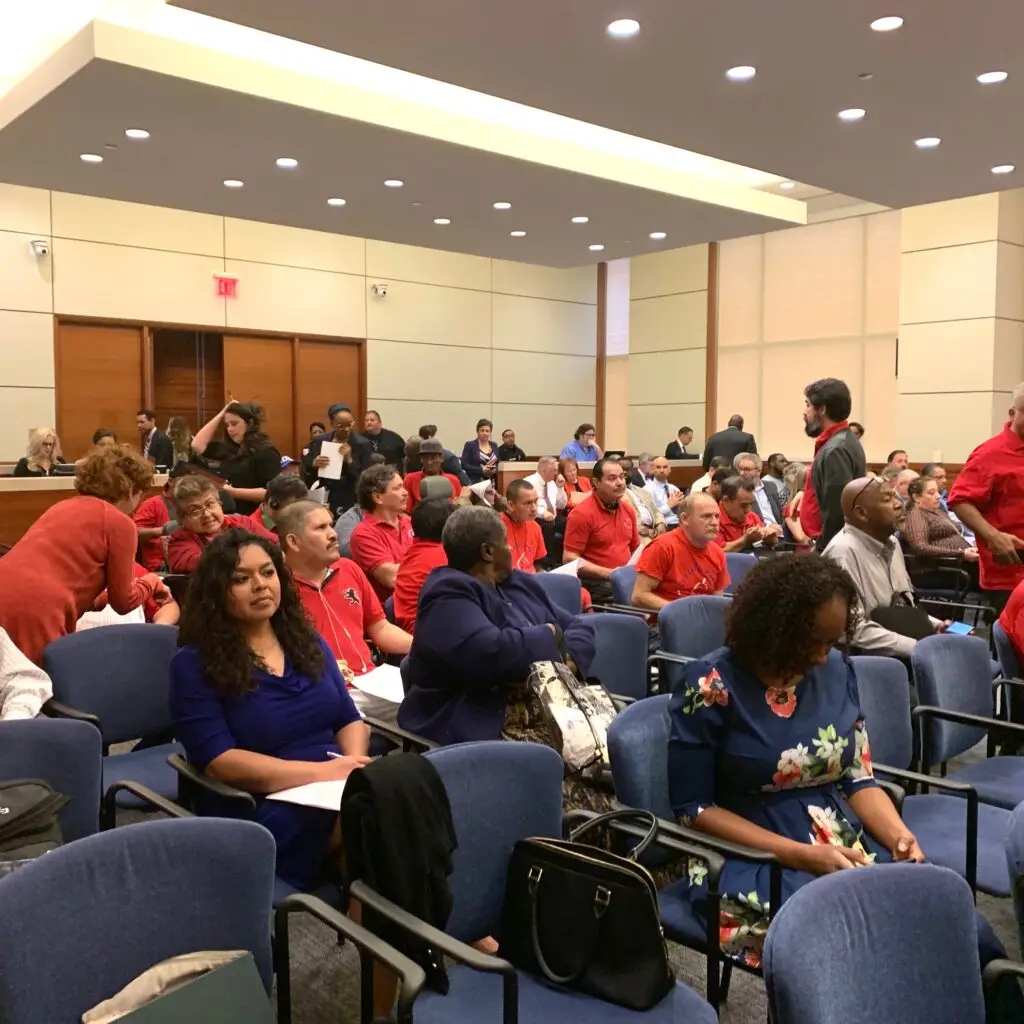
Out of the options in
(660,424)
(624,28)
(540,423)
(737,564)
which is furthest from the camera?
(660,424)

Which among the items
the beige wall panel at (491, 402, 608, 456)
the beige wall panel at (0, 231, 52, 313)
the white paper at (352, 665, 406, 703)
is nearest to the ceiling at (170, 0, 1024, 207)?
the white paper at (352, 665, 406, 703)

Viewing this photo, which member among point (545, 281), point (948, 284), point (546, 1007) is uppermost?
point (545, 281)

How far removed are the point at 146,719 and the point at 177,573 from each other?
120 cm

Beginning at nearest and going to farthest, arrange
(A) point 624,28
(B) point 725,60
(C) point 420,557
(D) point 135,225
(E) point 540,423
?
(C) point 420,557
(A) point 624,28
(B) point 725,60
(D) point 135,225
(E) point 540,423

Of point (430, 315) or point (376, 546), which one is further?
point (430, 315)

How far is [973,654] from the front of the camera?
10.7ft

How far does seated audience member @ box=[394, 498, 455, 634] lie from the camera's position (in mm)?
3914

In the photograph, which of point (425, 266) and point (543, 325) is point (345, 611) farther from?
point (543, 325)

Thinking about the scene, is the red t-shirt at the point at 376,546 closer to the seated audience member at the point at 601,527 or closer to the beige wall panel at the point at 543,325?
the seated audience member at the point at 601,527

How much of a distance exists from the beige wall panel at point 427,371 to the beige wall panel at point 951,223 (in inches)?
228

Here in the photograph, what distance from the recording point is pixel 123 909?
5.34 feet

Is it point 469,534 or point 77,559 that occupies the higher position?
point 469,534

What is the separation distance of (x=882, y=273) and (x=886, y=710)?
36.7 ft

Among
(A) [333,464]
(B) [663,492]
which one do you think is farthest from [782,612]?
(B) [663,492]
